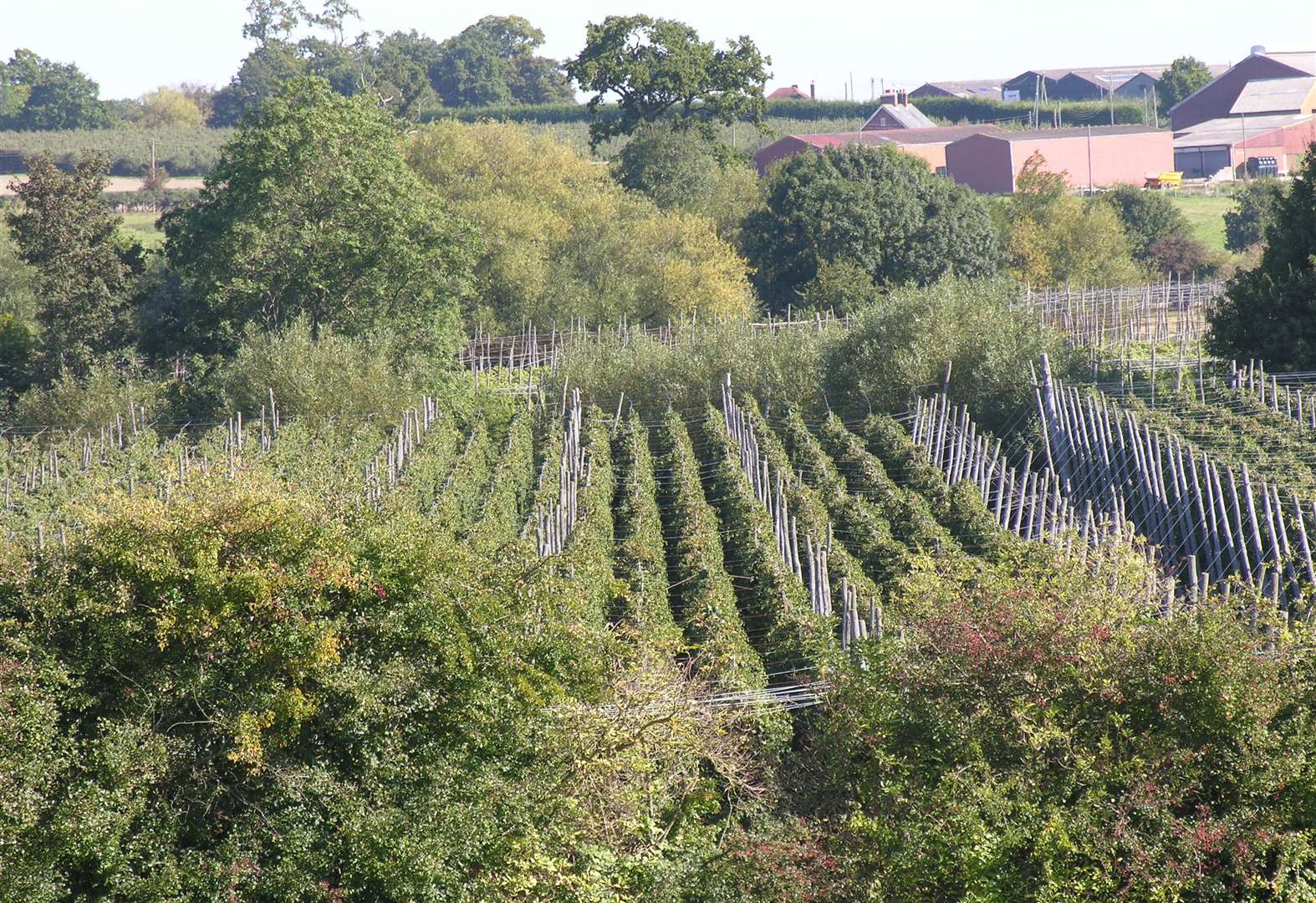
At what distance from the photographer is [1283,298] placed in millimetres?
30469

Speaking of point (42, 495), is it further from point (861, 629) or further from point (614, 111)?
point (614, 111)

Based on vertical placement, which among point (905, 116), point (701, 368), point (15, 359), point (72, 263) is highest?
point (905, 116)

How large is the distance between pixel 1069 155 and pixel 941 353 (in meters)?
41.9

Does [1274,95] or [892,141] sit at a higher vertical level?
[1274,95]

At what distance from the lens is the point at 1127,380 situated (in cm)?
2975

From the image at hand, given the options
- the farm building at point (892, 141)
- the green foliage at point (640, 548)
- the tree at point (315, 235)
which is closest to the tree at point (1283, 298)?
the green foliage at point (640, 548)

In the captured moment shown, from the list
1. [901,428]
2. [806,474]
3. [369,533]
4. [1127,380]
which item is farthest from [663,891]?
[1127,380]

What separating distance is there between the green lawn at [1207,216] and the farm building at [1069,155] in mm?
4001

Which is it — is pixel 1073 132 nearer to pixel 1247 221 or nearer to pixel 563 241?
pixel 1247 221

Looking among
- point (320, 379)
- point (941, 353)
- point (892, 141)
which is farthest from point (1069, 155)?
point (320, 379)

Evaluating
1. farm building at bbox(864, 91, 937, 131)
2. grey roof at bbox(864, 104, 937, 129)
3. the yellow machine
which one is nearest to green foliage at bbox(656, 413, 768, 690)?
the yellow machine

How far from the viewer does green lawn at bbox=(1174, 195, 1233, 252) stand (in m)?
62.1

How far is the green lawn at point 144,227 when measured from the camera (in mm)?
60656

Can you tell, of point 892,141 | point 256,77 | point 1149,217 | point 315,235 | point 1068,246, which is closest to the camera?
point 315,235
